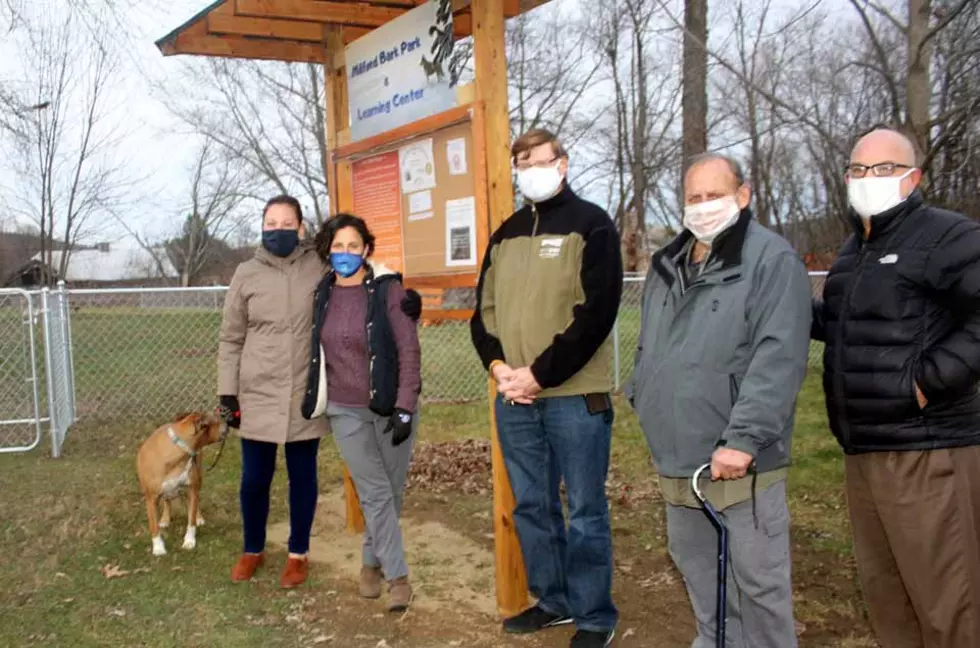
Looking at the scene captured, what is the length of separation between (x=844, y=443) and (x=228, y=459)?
19.9 feet

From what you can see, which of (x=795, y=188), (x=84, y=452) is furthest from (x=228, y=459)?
(x=795, y=188)

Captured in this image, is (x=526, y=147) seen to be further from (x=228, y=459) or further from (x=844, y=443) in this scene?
(x=228, y=459)

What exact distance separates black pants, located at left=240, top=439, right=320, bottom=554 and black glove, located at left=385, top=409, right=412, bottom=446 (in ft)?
2.18

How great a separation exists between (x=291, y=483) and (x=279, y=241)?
1321 mm

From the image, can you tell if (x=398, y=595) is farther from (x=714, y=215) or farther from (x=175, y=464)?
(x=714, y=215)

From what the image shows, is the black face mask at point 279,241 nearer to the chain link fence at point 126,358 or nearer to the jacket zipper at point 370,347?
the jacket zipper at point 370,347

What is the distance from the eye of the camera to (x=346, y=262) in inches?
169

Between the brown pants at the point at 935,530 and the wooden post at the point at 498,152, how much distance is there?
1755 millimetres

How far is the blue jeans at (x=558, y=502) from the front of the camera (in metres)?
3.59

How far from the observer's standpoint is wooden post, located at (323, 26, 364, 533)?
18.1 feet

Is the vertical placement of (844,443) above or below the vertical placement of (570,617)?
above

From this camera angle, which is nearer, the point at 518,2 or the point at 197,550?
the point at 518,2

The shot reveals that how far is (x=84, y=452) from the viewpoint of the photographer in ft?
27.0

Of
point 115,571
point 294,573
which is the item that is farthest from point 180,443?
point 294,573
